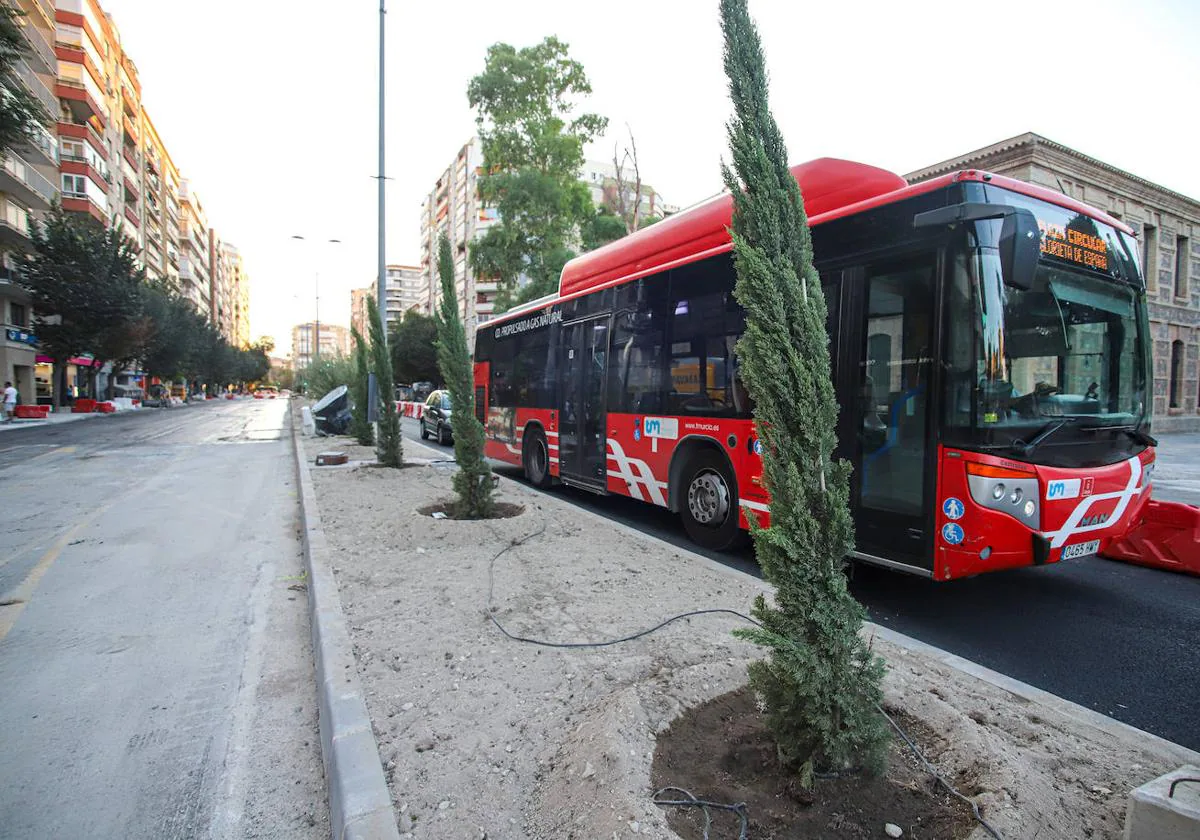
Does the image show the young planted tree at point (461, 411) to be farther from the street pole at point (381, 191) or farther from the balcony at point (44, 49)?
the balcony at point (44, 49)

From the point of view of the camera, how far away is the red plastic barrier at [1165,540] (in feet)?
19.2

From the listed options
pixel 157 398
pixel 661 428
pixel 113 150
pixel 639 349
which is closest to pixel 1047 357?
pixel 661 428

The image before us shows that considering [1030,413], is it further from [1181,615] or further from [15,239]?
[15,239]

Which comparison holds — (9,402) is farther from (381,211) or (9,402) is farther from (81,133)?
(381,211)

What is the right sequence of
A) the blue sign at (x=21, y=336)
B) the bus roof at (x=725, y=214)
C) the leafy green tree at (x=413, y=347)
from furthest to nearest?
1. the leafy green tree at (x=413, y=347)
2. the blue sign at (x=21, y=336)
3. the bus roof at (x=725, y=214)

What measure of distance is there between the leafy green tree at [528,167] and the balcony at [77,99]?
33282 millimetres

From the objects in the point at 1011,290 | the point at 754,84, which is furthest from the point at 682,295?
the point at 754,84

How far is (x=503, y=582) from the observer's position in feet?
16.3

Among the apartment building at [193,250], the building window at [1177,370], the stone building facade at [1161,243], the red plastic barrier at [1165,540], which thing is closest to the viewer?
the red plastic barrier at [1165,540]

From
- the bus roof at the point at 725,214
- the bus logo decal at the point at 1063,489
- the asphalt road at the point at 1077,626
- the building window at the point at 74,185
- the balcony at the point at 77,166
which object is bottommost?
the asphalt road at the point at 1077,626

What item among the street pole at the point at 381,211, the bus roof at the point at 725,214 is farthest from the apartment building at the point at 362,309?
the bus roof at the point at 725,214

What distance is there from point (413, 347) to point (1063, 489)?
56.7 m

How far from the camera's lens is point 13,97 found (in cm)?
870

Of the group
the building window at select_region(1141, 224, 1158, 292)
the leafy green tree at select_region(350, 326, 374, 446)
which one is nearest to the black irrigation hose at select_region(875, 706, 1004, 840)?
the leafy green tree at select_region(350, 326, 374, 446)
